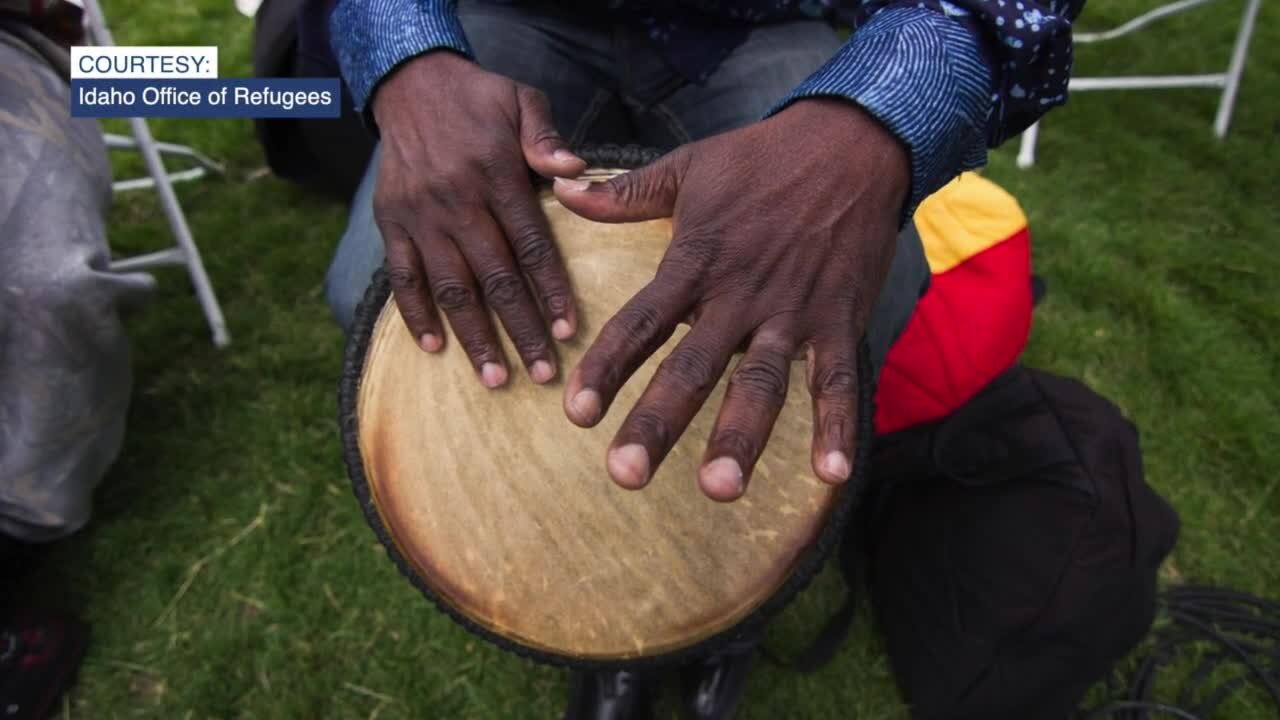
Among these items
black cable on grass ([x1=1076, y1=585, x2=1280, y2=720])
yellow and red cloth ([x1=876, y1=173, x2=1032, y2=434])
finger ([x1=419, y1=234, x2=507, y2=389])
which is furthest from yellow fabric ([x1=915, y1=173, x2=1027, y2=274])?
finger ([x1=419, y1=234, x2=507, y2=389])

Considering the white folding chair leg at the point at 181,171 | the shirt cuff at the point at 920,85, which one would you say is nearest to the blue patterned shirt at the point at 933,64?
the shirt cuff at the point at 920,85

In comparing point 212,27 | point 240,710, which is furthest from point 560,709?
point 212,27

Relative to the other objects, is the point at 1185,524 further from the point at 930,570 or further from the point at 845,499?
the point at 845,499

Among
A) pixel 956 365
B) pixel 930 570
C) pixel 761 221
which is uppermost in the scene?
pixel 761 221

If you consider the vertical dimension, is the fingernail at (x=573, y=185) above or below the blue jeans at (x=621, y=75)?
above

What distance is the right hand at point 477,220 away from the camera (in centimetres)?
76

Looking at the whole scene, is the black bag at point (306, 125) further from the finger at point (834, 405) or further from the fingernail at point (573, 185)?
the finger at point (834, 405)

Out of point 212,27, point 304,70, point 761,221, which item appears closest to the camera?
point 761,221

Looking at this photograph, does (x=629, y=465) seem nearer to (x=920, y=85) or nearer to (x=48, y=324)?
(x=920, y=85)

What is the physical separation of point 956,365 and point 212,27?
252cm

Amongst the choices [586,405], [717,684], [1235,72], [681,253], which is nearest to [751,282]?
[681,253]

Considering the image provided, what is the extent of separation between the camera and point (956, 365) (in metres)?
1.33
